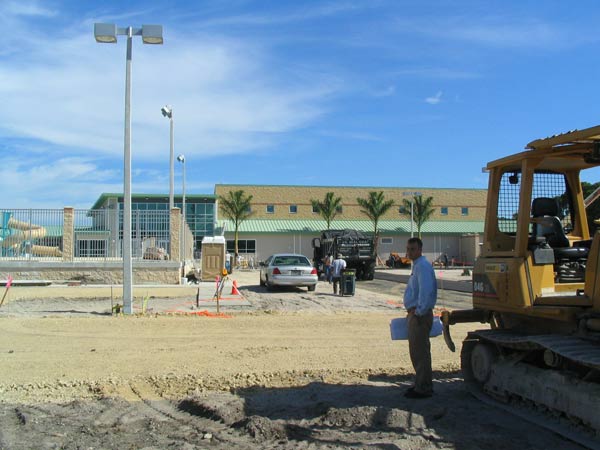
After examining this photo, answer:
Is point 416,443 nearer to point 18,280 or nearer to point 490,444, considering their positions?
point 490,444

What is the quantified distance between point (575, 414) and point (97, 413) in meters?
4.68

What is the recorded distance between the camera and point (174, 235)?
2434cm

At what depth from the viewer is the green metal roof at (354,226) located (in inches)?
2574

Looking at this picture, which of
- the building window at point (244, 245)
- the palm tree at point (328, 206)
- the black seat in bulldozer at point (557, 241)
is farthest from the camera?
the palm tree at point (328, 206)

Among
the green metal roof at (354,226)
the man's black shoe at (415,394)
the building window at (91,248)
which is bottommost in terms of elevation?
the man's black shoe at (415,394)

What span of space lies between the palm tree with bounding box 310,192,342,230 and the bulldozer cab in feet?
194

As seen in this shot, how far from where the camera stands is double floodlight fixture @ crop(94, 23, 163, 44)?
50.0 ft

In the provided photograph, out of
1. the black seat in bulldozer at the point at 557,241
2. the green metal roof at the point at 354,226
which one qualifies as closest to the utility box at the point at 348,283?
the black seat in bulldozer at the point at 557,241

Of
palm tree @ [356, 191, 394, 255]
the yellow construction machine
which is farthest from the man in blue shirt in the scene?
palm tree @ [356, 191, 394, 255]

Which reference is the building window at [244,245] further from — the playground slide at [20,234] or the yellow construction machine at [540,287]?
the yellow construction machine at [540,287]

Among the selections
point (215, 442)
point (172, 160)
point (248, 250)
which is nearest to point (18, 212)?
point (172, 160)

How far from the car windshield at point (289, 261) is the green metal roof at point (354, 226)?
3950 centimetres

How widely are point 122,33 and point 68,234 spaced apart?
35.0 feet

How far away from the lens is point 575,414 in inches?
200
